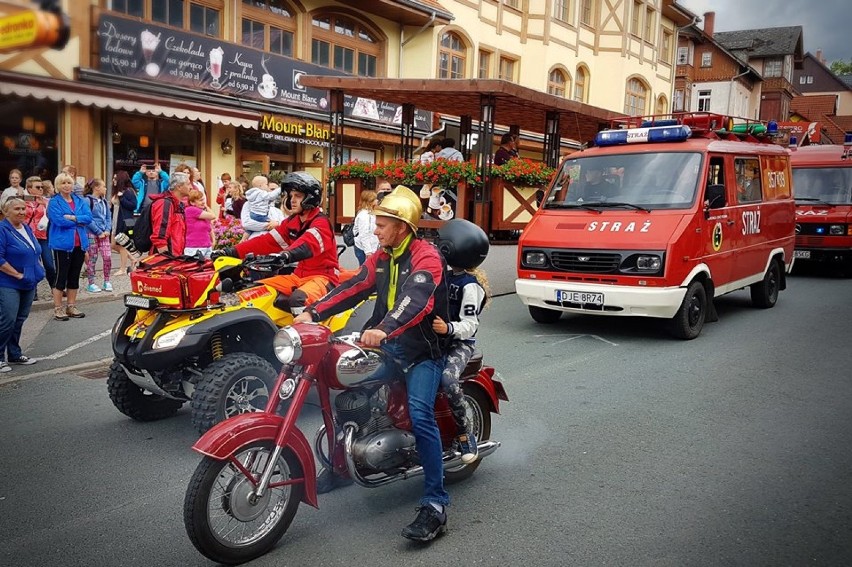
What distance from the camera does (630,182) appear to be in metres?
9.33

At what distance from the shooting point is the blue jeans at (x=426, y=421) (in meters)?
3.85

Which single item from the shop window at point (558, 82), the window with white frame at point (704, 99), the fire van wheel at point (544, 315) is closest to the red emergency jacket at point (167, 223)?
the fire van wheel at point (544, 315)

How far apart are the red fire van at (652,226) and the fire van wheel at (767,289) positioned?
0.43 m

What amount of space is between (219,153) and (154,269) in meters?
15.0

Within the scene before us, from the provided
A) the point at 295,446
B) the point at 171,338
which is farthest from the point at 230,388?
the point at 295,446

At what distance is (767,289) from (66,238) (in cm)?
972

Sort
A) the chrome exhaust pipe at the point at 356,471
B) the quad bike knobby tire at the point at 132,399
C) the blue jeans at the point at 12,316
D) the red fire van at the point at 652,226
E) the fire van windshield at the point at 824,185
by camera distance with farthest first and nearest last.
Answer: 1. the fire van windshield at the point at 824,185
2. the red fire van at the point at 652,226
3. the blue jeans at the point at 12,316
4. the quad bike knobby tire at the point at 132,399
5. the chrome exhaust pipe at the point at 356,471

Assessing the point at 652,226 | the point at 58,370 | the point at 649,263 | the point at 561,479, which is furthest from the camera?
the point at 652,226

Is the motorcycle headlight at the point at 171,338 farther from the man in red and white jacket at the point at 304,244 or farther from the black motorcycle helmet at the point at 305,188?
the black motorcycle helmet at the point at 305,188

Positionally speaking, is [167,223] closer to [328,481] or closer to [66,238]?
[66,238]

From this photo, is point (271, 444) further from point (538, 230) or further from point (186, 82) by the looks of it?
point (186, 82)

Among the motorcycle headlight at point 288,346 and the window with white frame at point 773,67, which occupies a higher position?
the window with white frame at point 773,67

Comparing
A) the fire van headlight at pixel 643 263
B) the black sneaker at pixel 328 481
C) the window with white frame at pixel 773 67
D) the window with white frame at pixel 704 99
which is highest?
the window with white frame at pixel 773 67

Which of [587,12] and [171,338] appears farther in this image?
[587,12]
